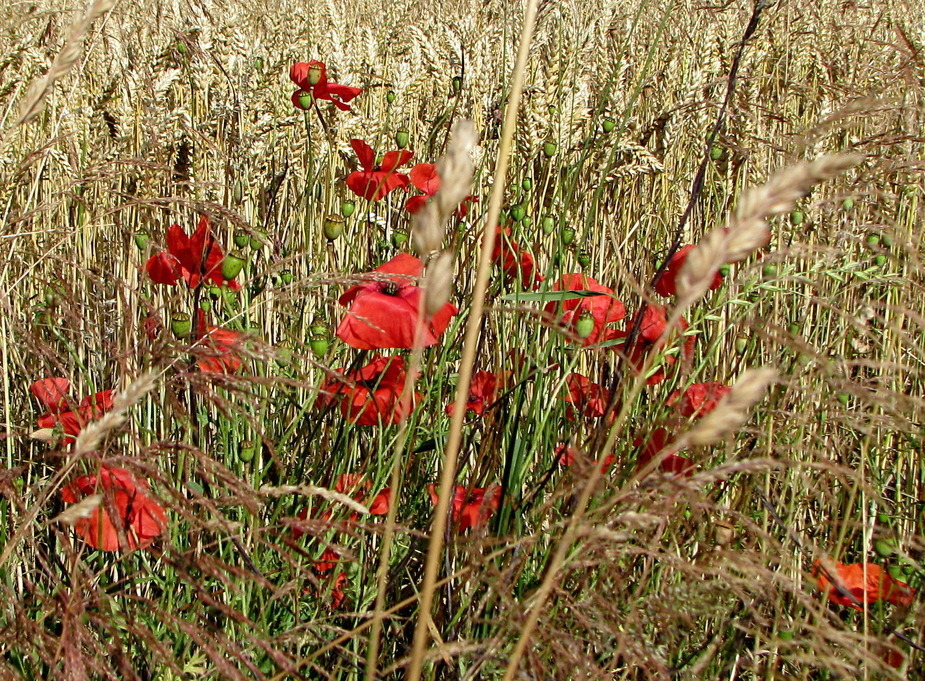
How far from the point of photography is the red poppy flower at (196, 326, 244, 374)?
31.9 inches

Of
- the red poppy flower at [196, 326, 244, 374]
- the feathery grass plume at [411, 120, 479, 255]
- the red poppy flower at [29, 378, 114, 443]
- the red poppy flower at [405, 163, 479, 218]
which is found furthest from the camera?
the red poppy flower at [405, 163, 479, 218]

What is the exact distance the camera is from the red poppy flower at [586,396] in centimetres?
115

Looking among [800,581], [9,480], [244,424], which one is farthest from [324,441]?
[800,581]

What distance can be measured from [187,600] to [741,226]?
87 cm

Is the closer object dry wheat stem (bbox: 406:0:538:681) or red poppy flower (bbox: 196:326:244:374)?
dry wheat stem (bbox: 406:0:538:681)

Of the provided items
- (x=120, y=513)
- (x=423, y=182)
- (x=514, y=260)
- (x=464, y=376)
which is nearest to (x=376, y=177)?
(x=423, y=182)

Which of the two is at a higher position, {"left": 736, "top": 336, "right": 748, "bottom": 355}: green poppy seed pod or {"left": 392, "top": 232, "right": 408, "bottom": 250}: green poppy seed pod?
{"left": 392, "top": 232, "right": 408, "bottom": 250}: green poppy seed pod

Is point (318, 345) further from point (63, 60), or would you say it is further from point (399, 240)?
point (63, 60)

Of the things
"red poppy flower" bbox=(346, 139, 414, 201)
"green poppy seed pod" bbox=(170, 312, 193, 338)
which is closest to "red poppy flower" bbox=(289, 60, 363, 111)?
"red poppy flower" bbox=(346, 139, 414, 201)

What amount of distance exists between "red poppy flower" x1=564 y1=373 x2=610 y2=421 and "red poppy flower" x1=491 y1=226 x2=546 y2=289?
6.3 inches

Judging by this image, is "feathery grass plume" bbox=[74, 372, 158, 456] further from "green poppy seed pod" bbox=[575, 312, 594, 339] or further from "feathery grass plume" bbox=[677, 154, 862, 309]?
"green poppy seed pod" bbox=[575, 312, 594, 339]

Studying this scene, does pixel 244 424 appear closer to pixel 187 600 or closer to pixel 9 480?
pixel 187 600

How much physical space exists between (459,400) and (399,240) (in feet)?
3.24

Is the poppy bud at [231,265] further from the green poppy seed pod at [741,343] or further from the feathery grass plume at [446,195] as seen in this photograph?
the feathery grass plume at [446,195]
